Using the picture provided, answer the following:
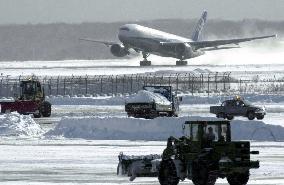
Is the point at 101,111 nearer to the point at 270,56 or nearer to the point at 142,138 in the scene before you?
the point at 142,138

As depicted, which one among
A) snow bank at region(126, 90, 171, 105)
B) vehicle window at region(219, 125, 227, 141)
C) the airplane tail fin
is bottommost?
vehicle window at region(219, 125, 227, 141)

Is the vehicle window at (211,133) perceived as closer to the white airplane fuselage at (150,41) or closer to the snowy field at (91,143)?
the snowy field at (91,143)

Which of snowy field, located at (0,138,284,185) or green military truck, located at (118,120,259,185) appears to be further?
snowy field, located at (0,138,284,185)

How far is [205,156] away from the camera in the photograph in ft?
86.8

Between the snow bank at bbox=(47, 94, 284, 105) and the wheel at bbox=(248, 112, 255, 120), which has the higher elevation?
the snow bank at bbox=(47, 94, 284, 105)

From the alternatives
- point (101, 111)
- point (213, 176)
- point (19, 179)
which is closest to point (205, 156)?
point (213, 176)

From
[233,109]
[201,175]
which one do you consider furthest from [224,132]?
[233,109]

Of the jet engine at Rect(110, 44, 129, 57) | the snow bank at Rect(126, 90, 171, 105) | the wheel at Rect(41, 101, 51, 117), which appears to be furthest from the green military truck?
the jet engine at Rect(110, 44, 129, 57)

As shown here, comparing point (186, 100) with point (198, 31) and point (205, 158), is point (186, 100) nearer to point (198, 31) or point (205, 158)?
point (205, 158)

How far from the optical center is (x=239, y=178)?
1089 inches

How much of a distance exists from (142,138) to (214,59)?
140340 millimetres

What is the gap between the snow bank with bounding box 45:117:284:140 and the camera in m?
50.0

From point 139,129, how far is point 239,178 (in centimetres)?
2450

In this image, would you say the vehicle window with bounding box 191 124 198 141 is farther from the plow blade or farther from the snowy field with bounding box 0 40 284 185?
the snowy field with bounding box 0 40 284 185
